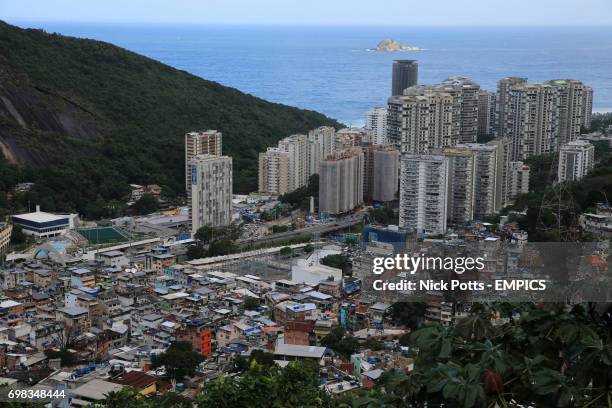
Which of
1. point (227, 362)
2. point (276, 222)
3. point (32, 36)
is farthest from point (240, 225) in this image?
point (32, 36)

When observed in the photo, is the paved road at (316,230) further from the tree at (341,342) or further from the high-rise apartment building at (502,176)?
the tree at (341,342)

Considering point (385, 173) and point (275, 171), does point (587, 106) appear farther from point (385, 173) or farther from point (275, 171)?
point (275, 171)

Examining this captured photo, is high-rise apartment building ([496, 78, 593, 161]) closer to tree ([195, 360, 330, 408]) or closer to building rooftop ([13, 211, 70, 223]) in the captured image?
building rooftop ([13, 211, 70, 223])

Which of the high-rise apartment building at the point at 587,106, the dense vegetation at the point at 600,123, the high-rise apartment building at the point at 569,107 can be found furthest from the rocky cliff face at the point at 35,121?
the dense vegetation at the point at 600,123

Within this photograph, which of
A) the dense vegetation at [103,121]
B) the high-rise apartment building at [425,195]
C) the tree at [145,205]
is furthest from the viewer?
the dense vegetation at [103,121]

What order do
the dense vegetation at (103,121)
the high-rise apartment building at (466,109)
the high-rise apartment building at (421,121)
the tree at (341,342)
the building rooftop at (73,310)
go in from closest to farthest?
the tree at (341,342) < the building rooftop at (73,310) < the dense vegetation at (103,121) < the high-rise apartment building at (421,121) < the high-rise apartment building at (466,109)

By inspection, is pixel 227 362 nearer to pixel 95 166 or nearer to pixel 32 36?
pixel 95 166

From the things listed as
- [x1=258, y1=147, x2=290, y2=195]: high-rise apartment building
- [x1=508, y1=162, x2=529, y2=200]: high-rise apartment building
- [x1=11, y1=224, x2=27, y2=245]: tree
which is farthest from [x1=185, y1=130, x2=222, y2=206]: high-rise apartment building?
[x1=508, y1=162, x2=529, y2=200]: high-rise apartment building
